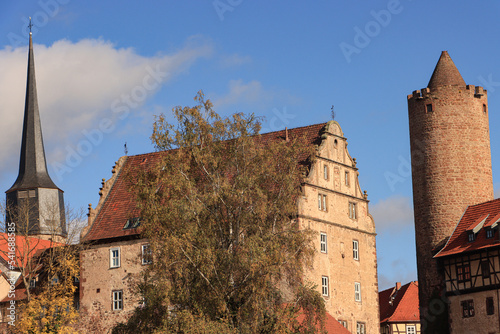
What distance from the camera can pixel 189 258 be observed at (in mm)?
31750

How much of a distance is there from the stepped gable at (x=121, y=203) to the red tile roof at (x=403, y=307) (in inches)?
834

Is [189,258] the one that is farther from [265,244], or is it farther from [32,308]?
[32,308]

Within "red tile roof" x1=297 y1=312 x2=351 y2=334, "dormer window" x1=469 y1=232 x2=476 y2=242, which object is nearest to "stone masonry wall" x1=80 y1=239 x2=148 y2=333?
"red tile roof" x1=297 y1=312 x2=351 y2=334

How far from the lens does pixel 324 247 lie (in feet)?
148

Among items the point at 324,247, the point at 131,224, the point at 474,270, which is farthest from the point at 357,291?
the point at 131,224

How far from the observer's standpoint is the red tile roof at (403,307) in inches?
2518

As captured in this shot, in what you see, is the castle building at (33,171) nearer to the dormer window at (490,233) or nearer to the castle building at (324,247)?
the castle building at (324,247)

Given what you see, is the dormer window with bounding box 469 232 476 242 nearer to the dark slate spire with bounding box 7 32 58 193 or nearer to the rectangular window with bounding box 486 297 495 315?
the rectangular window with bounding box 486 297 495 315

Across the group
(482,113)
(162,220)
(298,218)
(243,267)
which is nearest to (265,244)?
(243,267)

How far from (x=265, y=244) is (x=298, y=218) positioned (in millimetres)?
12073

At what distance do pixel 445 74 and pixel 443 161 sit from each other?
17.6ft

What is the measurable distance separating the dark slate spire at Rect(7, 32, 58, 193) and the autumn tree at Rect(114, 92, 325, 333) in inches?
1535

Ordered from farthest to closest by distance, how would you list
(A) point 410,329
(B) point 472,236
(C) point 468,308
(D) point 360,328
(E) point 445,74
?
1. (A) point 410,329
2. (E) point 445,74
3. (B) point 472,236
4. (D) point 360,328
5. (C) point 468,308

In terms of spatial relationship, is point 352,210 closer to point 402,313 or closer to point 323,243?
point 323,243
